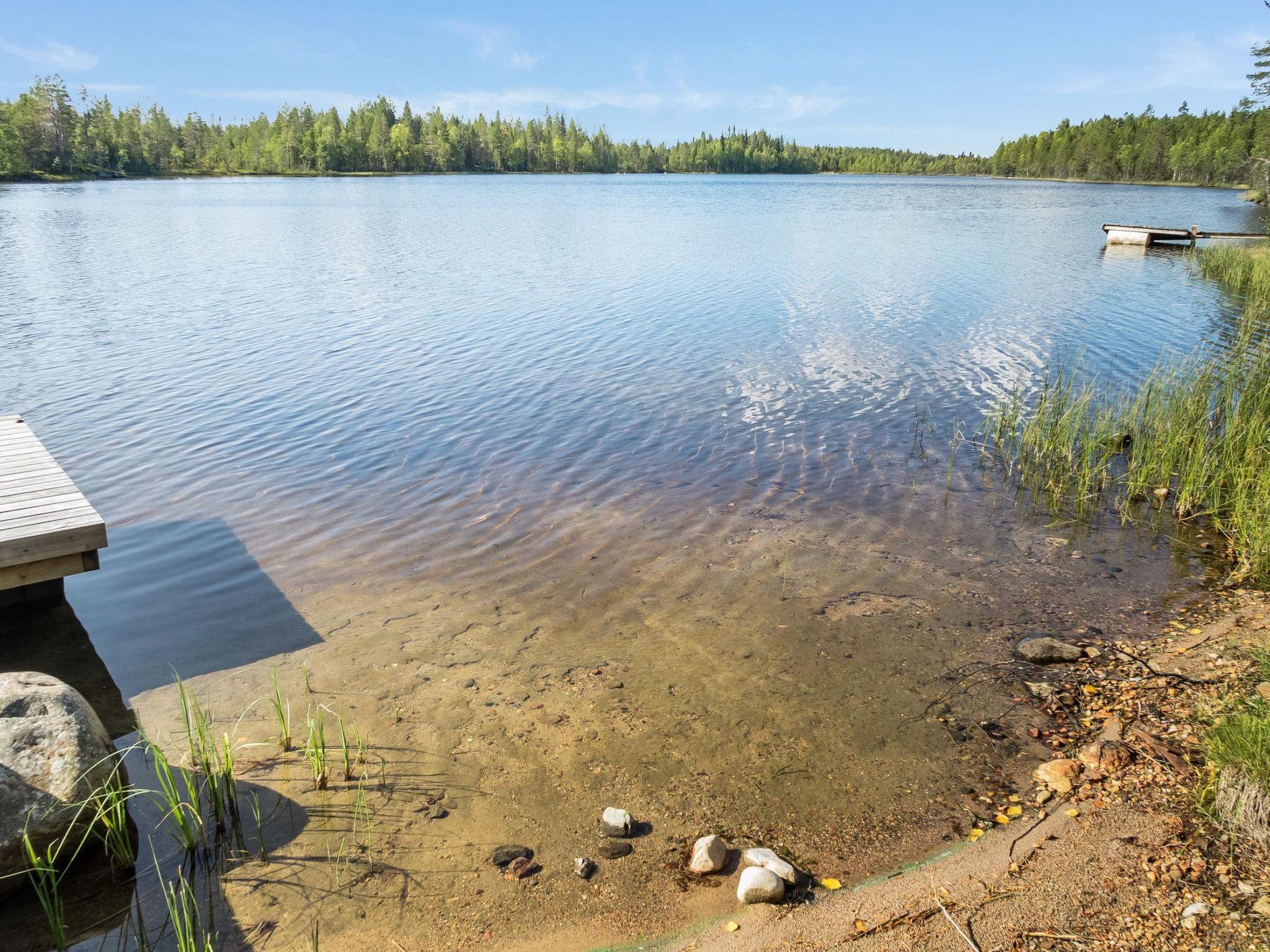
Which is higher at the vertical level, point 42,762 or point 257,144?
point 257,144

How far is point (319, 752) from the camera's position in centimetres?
504

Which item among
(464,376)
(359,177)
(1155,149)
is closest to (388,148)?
(359,177)

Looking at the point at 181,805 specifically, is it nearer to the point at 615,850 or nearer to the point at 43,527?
the point at 615,850

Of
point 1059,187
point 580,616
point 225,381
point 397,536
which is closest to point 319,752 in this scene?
point 580,616

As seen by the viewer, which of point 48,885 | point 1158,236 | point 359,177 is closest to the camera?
point 48,885

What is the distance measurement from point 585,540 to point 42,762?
538 centimetres

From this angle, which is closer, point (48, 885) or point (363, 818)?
point (48, 885)

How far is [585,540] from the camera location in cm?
888

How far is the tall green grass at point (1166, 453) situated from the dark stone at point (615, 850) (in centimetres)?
661

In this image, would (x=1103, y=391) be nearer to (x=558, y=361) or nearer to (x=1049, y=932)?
(x=558, y=361)

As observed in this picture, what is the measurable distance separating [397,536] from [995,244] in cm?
3884

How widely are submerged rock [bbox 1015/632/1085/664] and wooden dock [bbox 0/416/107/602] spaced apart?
319 inches

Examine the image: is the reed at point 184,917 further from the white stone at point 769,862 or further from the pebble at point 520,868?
the white stone at point 769,862

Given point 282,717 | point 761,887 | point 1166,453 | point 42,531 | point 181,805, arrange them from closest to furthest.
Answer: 1. point 761,887
2. point 181,805
3. point 282,717
4. point 42,531
5. point 1166,453
